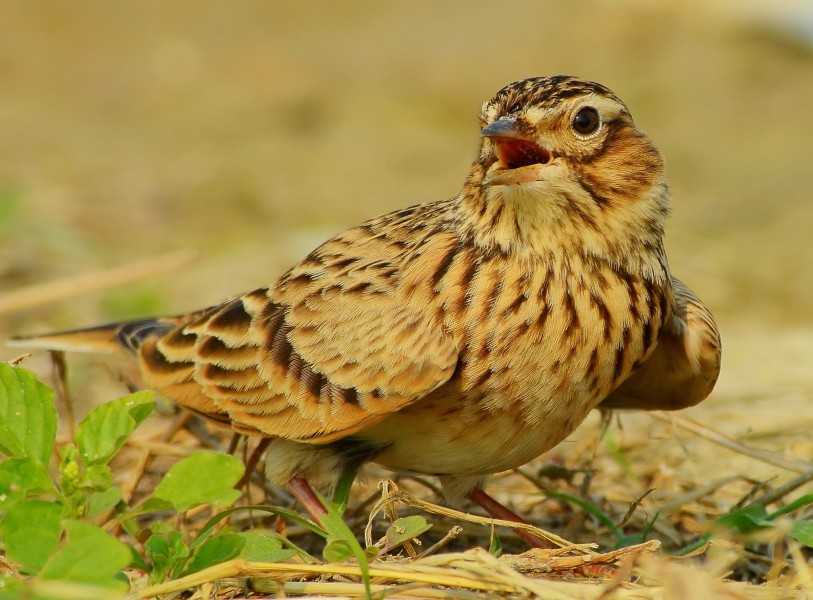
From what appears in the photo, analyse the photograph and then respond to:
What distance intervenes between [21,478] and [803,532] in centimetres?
229

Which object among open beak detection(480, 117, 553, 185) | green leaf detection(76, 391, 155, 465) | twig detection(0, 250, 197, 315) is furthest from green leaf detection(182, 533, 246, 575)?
twig detection(0, 250, 197, 315)

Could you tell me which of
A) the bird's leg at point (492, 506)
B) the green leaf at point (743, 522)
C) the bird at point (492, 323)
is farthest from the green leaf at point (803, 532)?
the bird's leg at point (492, 506)

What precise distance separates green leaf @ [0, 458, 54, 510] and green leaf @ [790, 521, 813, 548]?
2178 mm

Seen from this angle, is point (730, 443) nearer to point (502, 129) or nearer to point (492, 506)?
point (492, 506)

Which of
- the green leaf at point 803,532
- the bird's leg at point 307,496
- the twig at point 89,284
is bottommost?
the bird's leg at point 307,496

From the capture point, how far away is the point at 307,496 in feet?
14.5

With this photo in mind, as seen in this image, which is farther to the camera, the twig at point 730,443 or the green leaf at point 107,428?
the twig at point 730,443

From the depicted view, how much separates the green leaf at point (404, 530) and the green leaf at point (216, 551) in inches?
16.8

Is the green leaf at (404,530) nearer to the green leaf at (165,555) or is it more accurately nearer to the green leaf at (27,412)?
the green leaf at (165,555)

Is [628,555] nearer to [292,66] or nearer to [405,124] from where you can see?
[405,124]

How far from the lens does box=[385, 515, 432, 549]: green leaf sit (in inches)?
142

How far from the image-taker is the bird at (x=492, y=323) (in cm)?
400

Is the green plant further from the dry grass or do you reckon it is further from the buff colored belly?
the buff colored belly

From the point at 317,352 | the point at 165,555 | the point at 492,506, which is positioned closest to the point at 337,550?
the point at 165,555
